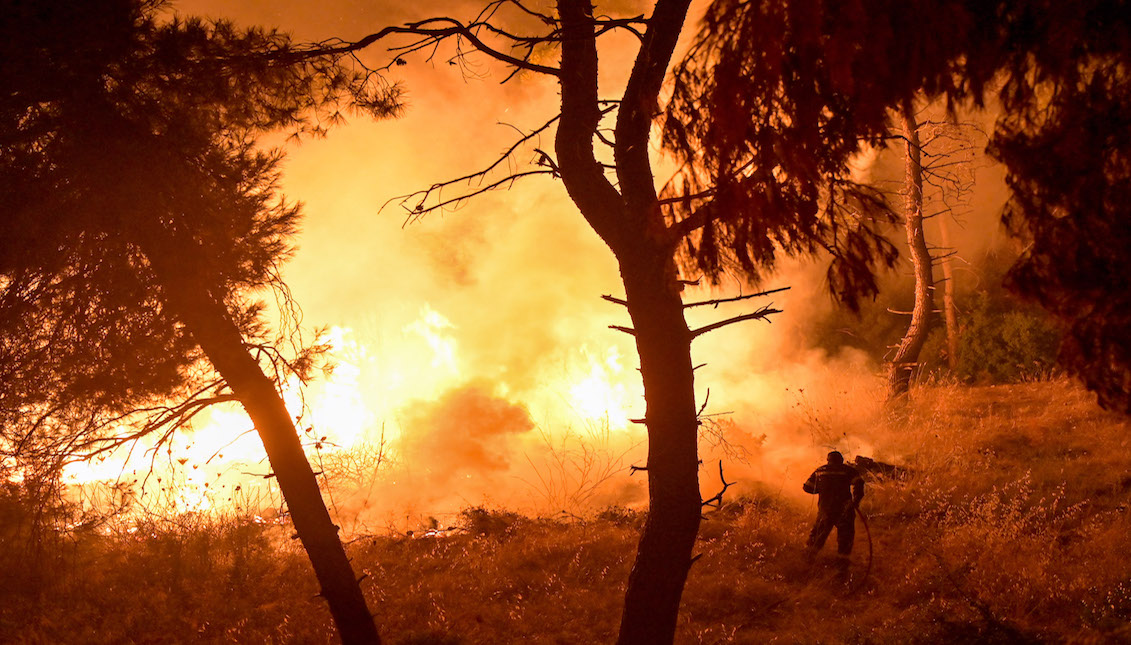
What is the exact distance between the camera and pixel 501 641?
598 cm

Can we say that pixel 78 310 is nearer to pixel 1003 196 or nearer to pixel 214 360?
pixel 214 360

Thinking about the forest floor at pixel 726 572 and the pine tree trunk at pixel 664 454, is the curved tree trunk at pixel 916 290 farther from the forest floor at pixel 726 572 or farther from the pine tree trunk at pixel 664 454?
the pine tree trunk at pixel 664 454

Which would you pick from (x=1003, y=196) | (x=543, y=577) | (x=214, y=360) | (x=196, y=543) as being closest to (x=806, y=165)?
(x=214, y=360)

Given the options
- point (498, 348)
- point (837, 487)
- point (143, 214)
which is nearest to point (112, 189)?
point (143, 214)

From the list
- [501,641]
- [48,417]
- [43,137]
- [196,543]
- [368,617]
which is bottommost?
[501,641]

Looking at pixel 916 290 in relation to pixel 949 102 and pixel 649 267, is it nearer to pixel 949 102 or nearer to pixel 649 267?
pixel 649 267

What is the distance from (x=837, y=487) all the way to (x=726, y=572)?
5.62 ft

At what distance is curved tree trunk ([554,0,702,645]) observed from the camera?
4.11 m

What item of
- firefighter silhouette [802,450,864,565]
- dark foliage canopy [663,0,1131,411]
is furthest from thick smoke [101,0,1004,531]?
dark foliage canopy [663,0,1131,411]

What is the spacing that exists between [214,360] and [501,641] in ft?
12.1

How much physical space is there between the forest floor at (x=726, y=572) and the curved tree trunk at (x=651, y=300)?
1825 millimetres

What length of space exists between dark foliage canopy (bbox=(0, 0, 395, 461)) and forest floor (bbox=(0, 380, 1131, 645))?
3173mm

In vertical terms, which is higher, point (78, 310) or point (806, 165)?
point (78, 310)

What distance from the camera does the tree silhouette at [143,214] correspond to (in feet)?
13.8
